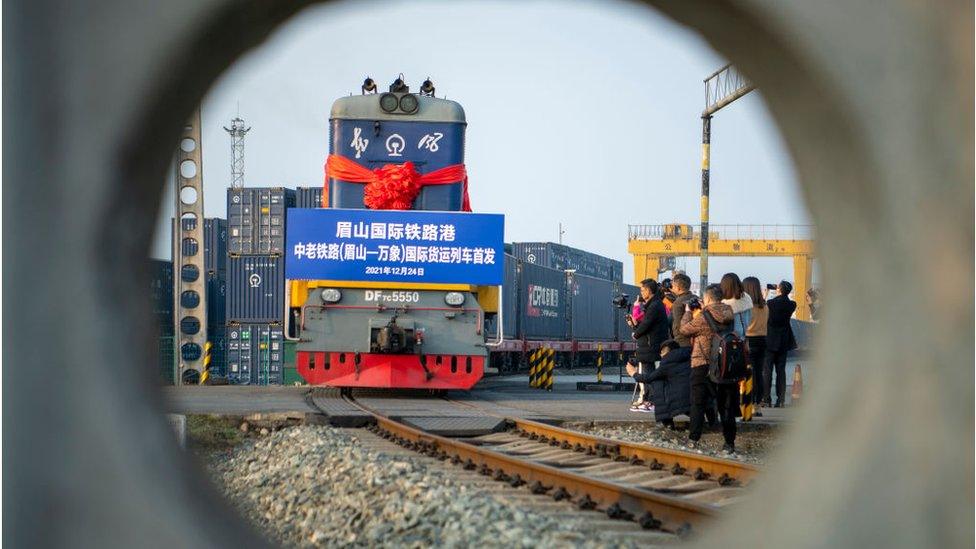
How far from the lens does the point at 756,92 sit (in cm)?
224

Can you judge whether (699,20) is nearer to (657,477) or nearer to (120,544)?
(120,544)

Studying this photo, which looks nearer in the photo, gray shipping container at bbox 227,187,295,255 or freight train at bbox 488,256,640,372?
freight train at bbox 488,256,640,372

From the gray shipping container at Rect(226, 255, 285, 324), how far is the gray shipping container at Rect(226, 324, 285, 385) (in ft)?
1.70

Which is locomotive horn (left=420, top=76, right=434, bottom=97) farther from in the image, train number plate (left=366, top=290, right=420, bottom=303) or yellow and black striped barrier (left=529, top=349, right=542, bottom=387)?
yellow and black striped barrier (left=529, top=349, right=542, bottom=387)

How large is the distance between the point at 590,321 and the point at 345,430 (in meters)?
22.0

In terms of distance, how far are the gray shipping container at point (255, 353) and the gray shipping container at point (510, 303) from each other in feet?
17.6

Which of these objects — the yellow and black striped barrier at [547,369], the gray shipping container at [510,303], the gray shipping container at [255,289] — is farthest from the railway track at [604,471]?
the gray shipping container at [255,289]

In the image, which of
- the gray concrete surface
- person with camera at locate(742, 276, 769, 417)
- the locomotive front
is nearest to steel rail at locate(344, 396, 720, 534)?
the gray concrete surface

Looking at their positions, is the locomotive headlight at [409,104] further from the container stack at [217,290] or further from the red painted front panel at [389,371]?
the container stack at [217,290]

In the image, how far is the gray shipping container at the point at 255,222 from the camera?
88.3 feet

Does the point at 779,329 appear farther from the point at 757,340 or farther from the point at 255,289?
the point at 255,289

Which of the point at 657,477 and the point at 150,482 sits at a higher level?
the point at 150,482

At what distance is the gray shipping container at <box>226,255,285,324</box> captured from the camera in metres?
26.1

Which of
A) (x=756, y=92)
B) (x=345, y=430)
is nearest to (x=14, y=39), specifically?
(x=756, y=92)
